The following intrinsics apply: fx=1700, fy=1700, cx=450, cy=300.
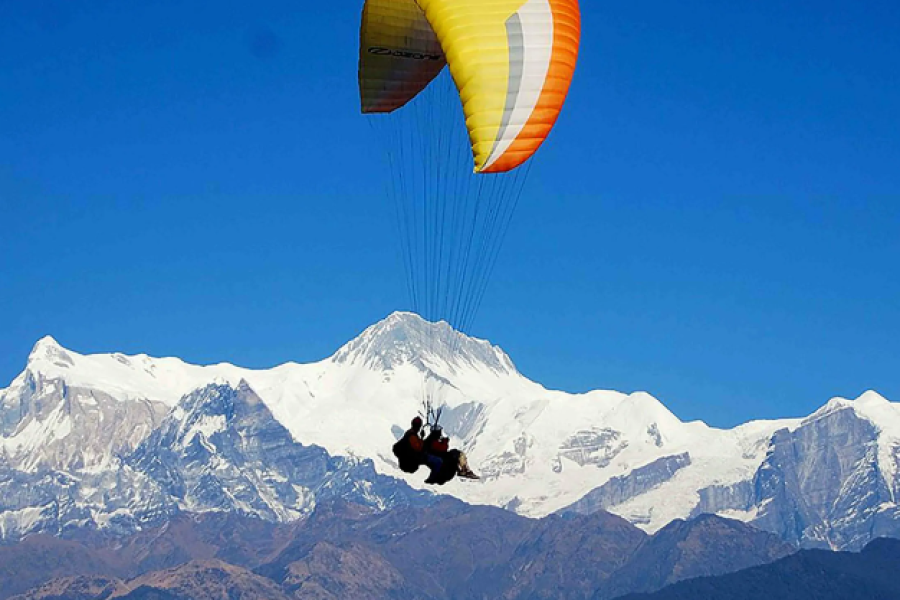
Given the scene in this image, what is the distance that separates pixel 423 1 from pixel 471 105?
15.6 feet

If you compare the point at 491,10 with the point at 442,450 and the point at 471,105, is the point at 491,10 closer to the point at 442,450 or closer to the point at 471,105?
the point at 471,105

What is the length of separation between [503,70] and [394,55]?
1004 centimetres

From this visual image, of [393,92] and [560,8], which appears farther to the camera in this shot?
[393,92]


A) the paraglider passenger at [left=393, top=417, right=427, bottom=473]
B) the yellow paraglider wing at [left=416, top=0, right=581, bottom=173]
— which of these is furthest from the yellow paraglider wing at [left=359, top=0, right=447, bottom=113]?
the paraglider passenger at [left=393, top=417, right=427, bottom=473]

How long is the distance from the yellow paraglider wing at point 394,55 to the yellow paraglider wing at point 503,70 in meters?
6.02

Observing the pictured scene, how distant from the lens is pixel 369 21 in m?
68.1

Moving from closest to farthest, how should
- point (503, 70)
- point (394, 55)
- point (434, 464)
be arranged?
point (434, 464)
point (503, 70)
point (394, 55)

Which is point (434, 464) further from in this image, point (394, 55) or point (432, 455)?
point (394, 55)

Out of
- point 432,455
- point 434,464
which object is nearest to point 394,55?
point 432,455

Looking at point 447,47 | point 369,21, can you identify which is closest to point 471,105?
point 447,47

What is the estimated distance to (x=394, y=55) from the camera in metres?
69.7

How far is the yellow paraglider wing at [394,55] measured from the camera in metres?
67.9

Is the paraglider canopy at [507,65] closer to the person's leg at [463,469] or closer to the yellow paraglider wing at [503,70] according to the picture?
the yellow paraglider wing at [503,70]

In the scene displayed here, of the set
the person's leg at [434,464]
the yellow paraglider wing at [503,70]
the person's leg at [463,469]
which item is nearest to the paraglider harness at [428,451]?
the person's leg at [434,464]
